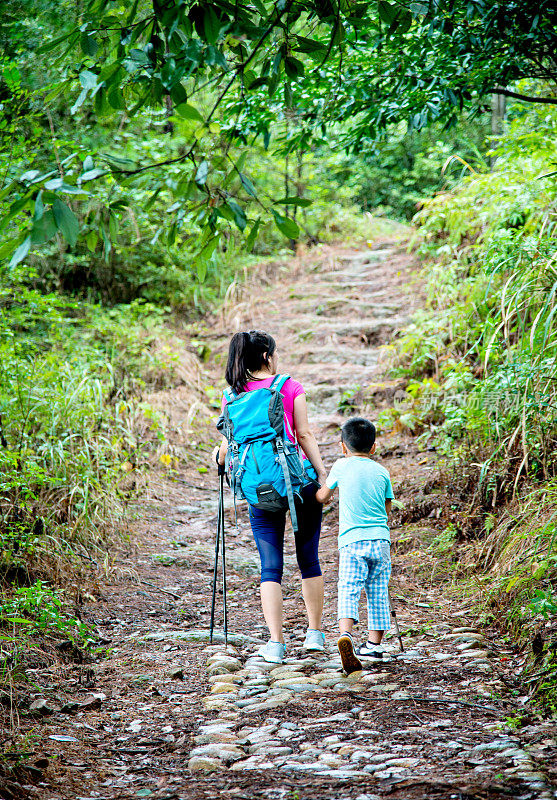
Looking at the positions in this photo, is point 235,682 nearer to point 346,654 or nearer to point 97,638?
point 346,654

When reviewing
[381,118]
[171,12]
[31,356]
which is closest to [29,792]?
[171,12]

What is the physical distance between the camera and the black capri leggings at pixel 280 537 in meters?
3.78

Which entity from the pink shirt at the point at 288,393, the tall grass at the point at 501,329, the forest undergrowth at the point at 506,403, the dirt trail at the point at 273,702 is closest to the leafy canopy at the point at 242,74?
the pink shirt at the point at 288,393

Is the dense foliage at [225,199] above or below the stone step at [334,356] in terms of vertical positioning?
above

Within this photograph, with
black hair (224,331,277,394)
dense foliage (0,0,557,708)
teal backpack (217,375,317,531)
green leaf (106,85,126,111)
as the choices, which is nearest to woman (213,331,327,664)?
black hair (224,331,277,394)

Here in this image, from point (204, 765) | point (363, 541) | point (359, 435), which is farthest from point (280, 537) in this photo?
point (204, 765)

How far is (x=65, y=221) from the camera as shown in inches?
71.2

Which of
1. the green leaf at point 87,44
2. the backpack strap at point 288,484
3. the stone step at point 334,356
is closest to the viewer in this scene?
the green leaf at point 87,44

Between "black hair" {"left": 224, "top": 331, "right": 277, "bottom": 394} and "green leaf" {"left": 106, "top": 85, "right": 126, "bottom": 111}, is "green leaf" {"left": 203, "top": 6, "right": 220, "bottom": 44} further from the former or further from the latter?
"black hair" {"left": 224, "top": 331, "right": 277, "bottom": 394}

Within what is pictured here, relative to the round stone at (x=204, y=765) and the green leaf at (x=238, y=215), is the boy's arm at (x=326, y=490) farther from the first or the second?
the green leaf at (x=238, y=215)

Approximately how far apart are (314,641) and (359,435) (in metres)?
1.22

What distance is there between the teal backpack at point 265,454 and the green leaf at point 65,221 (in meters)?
2.03

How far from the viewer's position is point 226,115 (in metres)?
4.93

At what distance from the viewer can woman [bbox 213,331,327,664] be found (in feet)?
12.3
